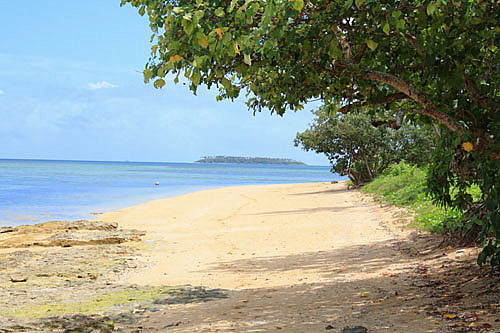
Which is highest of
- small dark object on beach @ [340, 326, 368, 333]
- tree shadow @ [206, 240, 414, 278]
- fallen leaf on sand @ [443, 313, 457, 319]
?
fallen leaf on sand @ [443, 313, 457, 319]

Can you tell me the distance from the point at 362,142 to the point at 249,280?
72.4 feet

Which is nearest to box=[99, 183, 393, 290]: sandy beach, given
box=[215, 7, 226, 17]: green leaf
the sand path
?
the sand path

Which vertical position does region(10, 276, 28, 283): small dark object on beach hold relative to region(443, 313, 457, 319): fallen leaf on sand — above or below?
below

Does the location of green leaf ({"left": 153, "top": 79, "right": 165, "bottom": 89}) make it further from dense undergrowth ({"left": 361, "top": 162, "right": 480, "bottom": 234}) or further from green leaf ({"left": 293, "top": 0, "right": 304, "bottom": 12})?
dense undergrowth ({"left": 361, "top": 162, "right": 480, "bottom": 234})

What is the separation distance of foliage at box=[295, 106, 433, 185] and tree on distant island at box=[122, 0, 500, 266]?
21.1 meters

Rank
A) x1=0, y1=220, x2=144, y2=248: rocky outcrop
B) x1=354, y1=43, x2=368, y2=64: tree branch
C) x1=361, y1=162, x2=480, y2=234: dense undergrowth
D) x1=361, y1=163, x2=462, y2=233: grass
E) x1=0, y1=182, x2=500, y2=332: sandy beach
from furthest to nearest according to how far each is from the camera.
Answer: x1=0, y1=220, x2=144, y2=248: rocky outcrop → x1=361, y1=163, x2=462, y2=233: grass → x1=361, y1=162, x2=480, y2=234: dense undergrowth → x1=0, y1=182, x2=500, y2=332: sandy beach → x1=354, y1=43, x2=368, y2=64: tree branch

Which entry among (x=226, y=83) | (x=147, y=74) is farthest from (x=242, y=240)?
(x=147, y=74)

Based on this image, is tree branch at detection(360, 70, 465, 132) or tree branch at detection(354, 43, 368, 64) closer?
tree branch at detection(360, 70, 465, 132)

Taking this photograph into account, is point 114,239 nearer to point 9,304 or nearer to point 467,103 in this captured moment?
point 9,304

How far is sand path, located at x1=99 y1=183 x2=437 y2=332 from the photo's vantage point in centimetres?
557

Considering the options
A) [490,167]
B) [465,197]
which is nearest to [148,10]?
[490,167]

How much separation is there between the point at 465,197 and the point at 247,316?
3538 millimetres

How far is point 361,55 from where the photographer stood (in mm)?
5438

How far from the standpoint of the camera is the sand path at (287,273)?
18.3 feet
